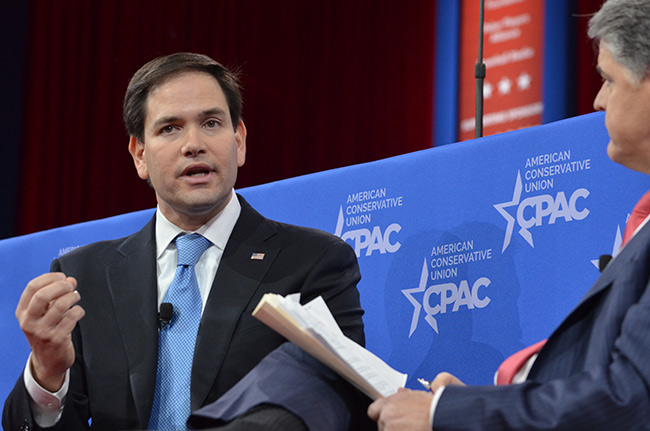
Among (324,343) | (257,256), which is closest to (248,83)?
(257,256)

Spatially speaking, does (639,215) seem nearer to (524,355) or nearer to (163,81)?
(524,355)

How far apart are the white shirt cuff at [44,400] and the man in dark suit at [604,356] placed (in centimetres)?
95

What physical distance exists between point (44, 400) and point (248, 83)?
4807 mm

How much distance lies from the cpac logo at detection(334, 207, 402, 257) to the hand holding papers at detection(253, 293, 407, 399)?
1000mm

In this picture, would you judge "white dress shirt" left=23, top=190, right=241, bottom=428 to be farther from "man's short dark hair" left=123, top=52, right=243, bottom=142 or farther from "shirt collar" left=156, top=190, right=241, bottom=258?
"man's short dark hair" left=123, top=52, right=243, bottom=142

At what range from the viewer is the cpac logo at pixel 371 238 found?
272 centimetres

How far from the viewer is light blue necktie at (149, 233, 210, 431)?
2244 millimetres

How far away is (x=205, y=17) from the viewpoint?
6.72 metres

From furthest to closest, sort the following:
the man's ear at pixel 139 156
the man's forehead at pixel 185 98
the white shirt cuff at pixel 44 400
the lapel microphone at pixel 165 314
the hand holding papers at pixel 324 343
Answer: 1. the man's ear at pixel 139 156
2. the man's forehead at pixel 185 98
3. the lapel microphone at pixel 165 314
4. the white shirt cuff at pixel 44 400
5. the hand holding papers at pixel 324 343

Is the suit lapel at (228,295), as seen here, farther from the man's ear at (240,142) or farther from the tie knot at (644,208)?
the tie knot at (644,208)

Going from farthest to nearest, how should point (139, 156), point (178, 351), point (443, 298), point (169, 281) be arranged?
point (139, 156) → point (443, 298) → point (169, 281) → point (178, 351)

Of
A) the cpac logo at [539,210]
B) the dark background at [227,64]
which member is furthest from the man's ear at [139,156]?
the dark background at [227,64]

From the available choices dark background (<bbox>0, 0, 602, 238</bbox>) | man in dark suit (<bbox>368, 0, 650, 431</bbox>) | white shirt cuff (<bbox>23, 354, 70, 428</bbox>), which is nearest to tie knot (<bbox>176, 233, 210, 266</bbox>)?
white shirt cuff (<bbox>23, 354, 70, 428</bbox>)

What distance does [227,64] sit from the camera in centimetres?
674
